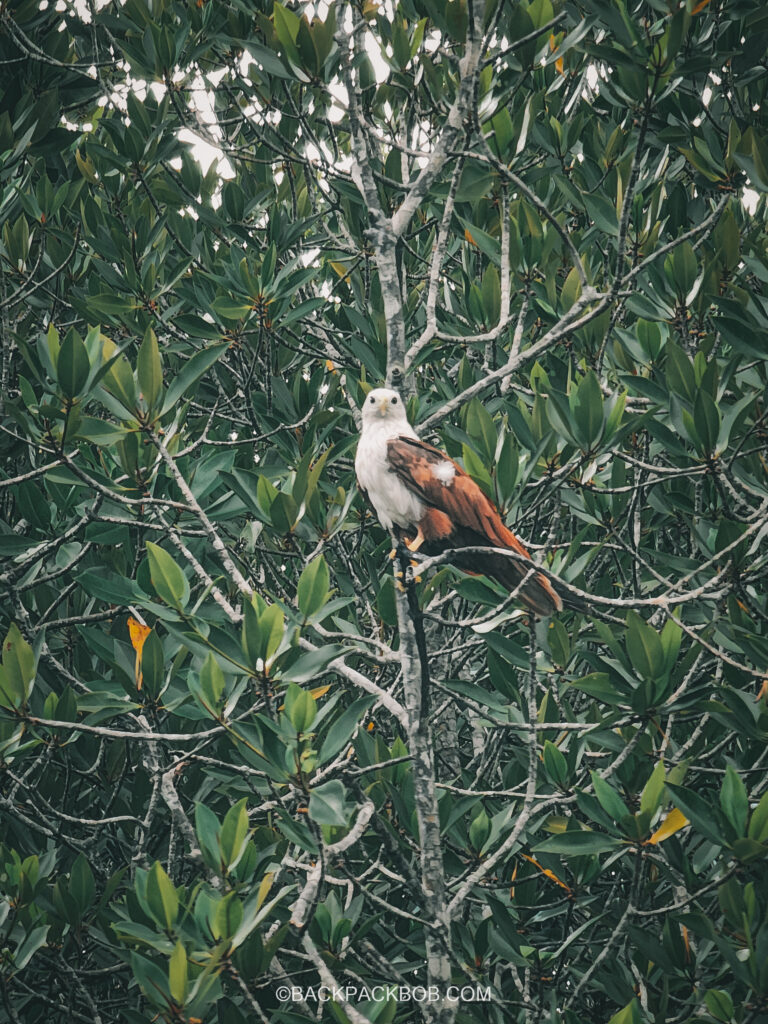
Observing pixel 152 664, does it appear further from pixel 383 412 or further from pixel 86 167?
pixel 86 167

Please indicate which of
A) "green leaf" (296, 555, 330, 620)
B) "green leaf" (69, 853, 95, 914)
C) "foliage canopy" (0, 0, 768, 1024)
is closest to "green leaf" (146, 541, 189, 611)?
"foliage canopy" (0, 0, 768, 1024)

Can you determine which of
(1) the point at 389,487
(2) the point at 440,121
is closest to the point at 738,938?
(1) the point at 389,487

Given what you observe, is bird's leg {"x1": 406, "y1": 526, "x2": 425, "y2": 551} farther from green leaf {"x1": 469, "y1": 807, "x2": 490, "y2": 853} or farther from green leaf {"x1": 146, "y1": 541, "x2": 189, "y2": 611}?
green leaf {"x1": 146, "y1": 541, "x2": 189, "y2": 611}

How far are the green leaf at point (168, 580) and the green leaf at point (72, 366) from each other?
0.66 meters

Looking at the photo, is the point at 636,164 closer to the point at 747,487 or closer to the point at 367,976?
the point at 747,487

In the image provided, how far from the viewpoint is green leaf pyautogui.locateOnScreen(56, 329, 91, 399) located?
3.19 metres

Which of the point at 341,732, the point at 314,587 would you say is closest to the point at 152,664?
the point at 314,587

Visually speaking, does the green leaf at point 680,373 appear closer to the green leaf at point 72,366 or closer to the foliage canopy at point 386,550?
the foliage canopy at point 386,550

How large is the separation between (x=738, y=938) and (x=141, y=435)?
2966 millimetres

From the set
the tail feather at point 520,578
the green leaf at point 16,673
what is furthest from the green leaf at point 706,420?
the green leaf at point 16,673

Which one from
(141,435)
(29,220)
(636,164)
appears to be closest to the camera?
(636,164)

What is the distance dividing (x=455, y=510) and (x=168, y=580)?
183 cm

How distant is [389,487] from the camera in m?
4.60

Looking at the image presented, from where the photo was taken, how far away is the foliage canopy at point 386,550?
123 inches
